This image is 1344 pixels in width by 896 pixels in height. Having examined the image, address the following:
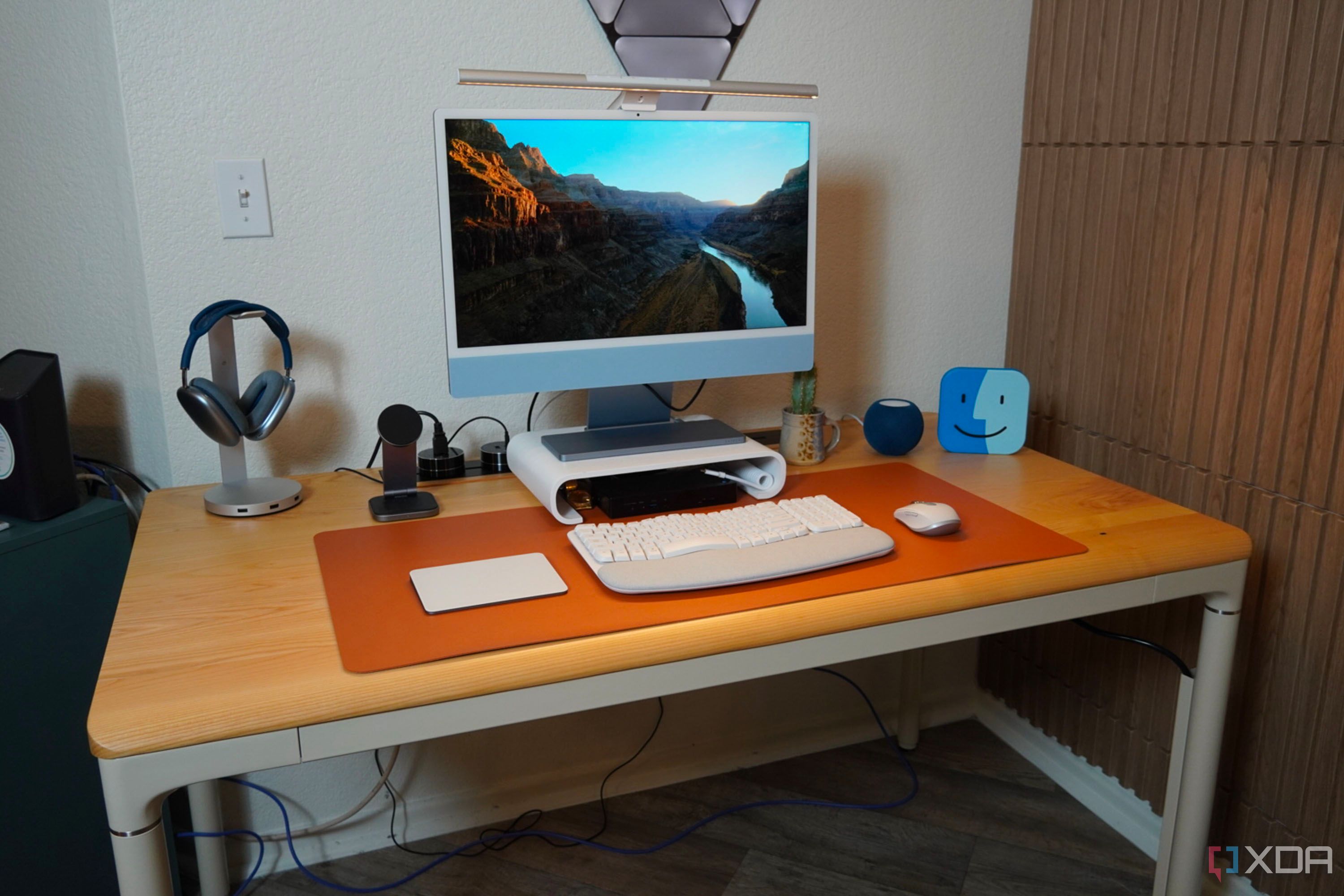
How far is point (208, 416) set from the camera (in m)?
1.35

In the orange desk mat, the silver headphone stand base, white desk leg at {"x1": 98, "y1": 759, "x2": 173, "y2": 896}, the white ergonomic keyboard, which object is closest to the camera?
white desk leg at {"x1": 98, "y1": 759, "x2": 173, "y2": 896}

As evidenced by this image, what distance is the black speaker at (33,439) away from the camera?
1334mm

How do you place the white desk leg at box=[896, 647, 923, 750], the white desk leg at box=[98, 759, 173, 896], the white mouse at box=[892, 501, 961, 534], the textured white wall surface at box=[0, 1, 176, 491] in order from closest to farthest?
1. the white desk leg at box=[98, 759, 173, 896]
2. the white mouse at box=[892, 501, 961, 534]
3. the textured white wall surface at box=[0, 1, 176, 491]
4. the white desk leg at box=[896, 647, 923, 750]

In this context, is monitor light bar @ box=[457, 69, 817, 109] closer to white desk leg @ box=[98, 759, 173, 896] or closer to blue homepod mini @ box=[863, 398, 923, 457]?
blue homepod mini @ box=[863, 398, 923, 457]

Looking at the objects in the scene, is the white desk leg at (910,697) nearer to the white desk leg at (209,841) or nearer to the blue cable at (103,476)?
the white desk leg at (209,841)

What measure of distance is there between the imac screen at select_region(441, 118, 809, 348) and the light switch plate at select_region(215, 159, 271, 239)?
1.26 feet

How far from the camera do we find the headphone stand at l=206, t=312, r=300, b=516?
1371mm

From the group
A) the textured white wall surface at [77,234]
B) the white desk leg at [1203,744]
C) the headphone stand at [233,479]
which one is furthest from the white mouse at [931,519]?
the textured white wall surface at [77,234]

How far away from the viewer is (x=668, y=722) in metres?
1.95

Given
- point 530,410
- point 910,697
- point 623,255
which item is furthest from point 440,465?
point 910,697

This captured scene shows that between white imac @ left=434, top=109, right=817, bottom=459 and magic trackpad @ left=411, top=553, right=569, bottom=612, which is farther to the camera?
white imac @ left=434, top=109, right=817, bottom=459

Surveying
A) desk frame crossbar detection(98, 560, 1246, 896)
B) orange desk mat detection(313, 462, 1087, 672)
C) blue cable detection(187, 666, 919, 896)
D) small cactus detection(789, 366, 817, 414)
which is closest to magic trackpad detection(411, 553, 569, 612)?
orange desk mat detection(313, 462, 1087, 672)

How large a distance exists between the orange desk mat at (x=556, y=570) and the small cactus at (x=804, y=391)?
0.15 m

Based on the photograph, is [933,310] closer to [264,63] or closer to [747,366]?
[747,366]
